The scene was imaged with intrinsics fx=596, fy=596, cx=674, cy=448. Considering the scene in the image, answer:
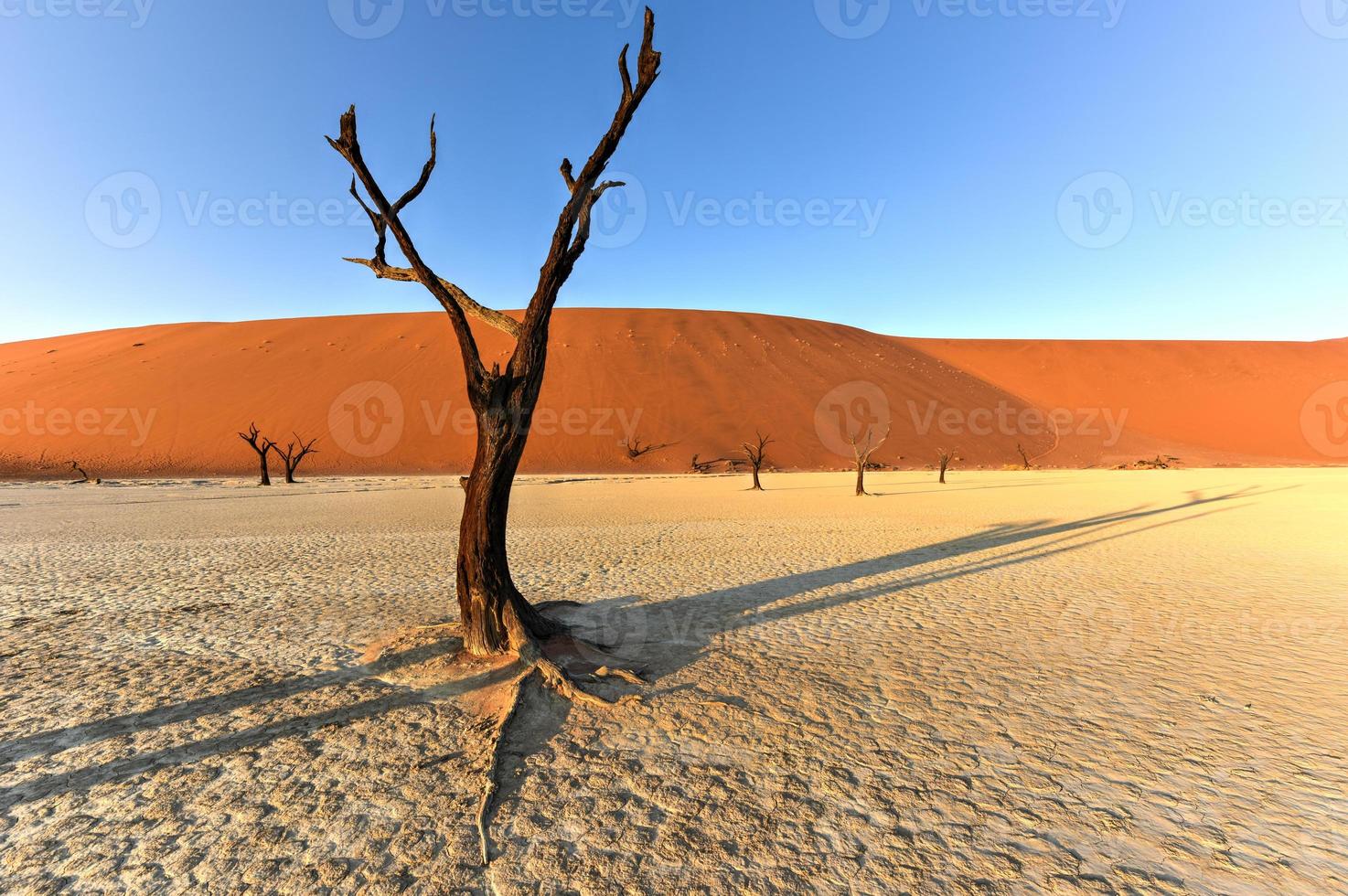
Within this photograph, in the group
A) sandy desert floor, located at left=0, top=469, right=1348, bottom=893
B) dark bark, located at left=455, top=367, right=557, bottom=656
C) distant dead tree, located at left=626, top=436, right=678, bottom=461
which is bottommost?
sandy desert floor, located at left=0, top=469, right=1348, bottom=893

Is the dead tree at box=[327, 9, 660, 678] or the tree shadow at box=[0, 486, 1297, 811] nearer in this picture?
the tree shadow at box=[0, 486, 1297, 811]

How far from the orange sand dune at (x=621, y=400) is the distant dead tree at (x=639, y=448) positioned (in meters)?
0.49

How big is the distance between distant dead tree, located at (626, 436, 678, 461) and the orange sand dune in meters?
0.49

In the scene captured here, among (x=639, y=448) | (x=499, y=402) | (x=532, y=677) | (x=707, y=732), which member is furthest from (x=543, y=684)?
(x=639, y=448)

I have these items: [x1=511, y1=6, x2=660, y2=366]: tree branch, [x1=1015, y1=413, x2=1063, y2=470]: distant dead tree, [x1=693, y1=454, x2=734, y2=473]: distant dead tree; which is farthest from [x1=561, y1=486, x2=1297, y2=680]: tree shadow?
[x1=1015, y1=413, x2=1063, y2=470]: distant dead tree

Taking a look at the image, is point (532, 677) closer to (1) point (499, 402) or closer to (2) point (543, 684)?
(2) point (543, 684)

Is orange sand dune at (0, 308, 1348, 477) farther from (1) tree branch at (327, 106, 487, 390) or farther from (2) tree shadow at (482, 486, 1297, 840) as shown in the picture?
(1) tree branch at (327, 106, 487, 390)

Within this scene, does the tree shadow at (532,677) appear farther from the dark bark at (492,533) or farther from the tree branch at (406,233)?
the tree branch at (406,233)

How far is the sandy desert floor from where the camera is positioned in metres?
2.81

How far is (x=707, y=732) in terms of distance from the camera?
4.08m

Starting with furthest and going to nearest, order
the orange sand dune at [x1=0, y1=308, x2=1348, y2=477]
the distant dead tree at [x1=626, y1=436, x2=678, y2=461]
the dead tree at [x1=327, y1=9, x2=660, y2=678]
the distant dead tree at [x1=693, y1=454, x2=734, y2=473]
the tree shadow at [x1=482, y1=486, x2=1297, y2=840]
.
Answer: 1. the orange sand dune at [x1=0, y1=308, x2=1348, y2=477]
2. the distant dead tree at [x1=626, y1=436, x2=678, y2=461]
3. the distant dead tree at [x1=693, y1=454, x2=734, y2=473]
4. the dead tree at [x1=327, y1=9, x2=660, y2=678]
5. the tree shadow at [x1=482, y1=486, x2=1297, y2=840]

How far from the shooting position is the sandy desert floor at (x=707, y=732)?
2812 millimetres

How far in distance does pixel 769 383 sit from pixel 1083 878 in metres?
50.3

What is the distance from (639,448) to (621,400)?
25.1ft
